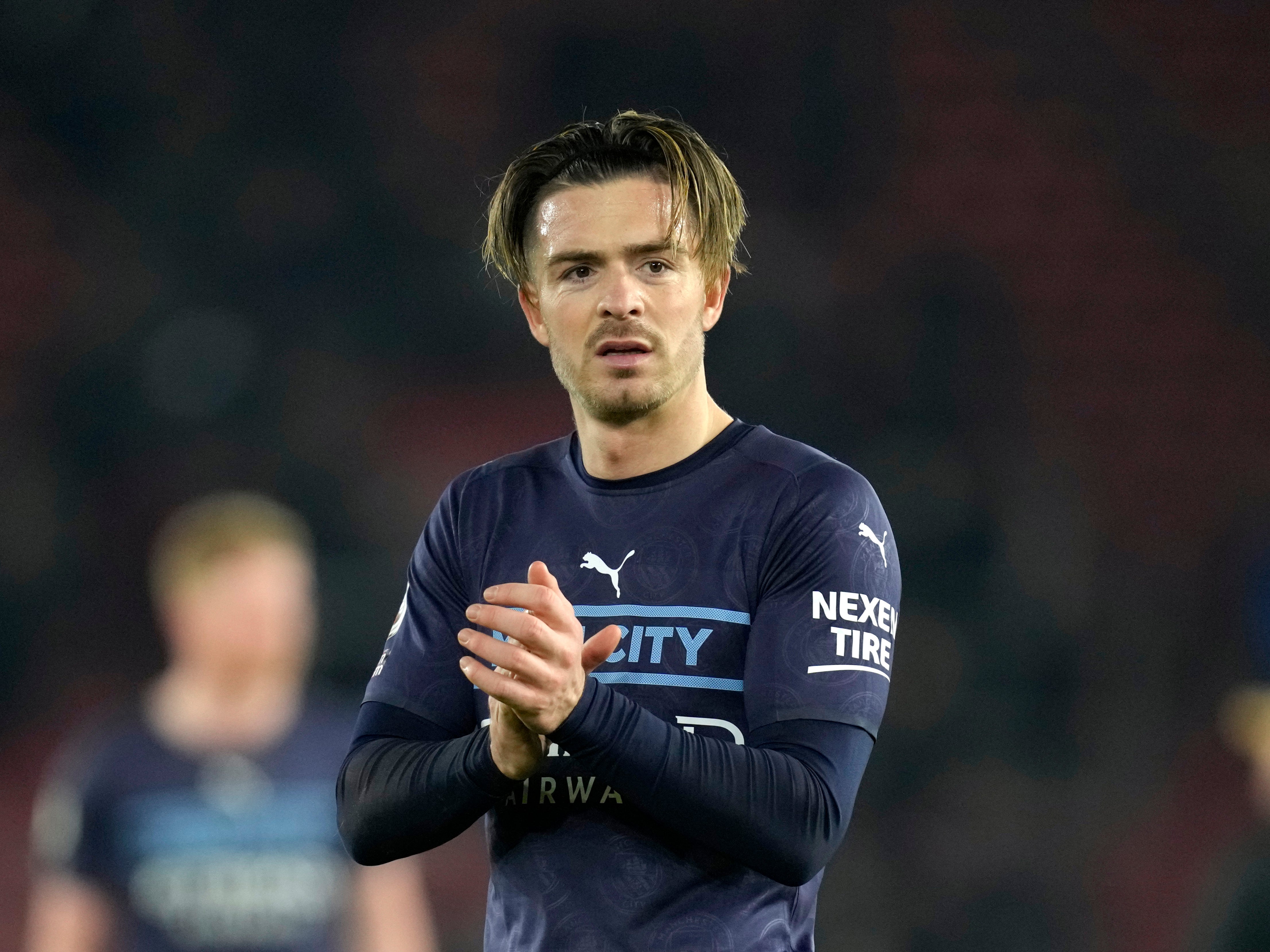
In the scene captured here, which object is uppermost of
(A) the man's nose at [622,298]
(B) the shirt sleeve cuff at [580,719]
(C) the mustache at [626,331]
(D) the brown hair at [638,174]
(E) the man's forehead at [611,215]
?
(D) the brown hair at [638,174]

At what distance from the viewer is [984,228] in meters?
4.77

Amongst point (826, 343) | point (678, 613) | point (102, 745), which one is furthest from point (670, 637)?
point (826, 343)

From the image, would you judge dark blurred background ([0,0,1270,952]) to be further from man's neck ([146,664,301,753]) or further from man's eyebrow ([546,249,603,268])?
man's eyebrow ([546,249,603,268])

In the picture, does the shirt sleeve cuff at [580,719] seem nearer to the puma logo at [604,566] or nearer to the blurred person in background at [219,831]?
the puma logo at [604,566]

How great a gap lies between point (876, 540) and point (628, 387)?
13.6 inches

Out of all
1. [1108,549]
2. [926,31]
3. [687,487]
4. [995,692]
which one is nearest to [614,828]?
[687,487]

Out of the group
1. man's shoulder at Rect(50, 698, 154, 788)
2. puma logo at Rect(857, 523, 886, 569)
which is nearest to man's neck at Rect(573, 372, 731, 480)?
puma logo at Rect(857, 523, 886, 569)

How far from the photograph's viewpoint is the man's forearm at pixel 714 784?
1376mm

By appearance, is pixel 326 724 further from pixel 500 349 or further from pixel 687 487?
pixel 687 487

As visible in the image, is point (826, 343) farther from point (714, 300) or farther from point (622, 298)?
point (622, 298)

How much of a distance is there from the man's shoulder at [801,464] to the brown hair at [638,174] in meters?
0.24

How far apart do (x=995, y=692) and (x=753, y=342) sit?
1377 millimetres

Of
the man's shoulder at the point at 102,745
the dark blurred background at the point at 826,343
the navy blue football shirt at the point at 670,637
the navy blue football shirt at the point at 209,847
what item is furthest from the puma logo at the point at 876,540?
the dark blurred background at the point at 826,343

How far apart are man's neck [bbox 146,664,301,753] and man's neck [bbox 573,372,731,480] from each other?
2354mm
